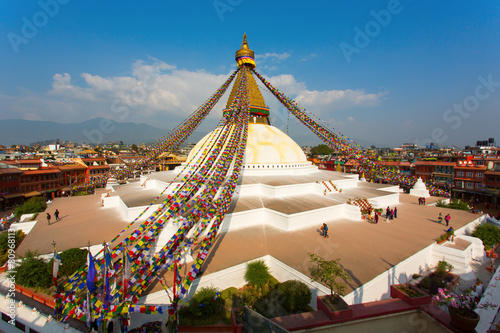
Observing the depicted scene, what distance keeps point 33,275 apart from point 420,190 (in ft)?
71.6

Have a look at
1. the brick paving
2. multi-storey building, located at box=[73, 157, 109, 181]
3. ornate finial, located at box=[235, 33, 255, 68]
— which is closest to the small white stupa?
the brick paving

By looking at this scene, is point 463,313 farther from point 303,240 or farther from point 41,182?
point 41,182

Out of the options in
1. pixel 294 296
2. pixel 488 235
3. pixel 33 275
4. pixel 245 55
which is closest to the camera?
pixel 294 296

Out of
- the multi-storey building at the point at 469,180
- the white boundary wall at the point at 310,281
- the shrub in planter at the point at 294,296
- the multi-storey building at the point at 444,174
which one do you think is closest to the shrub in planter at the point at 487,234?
the white boundary wall at the point at 310,281

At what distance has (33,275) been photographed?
255 inches

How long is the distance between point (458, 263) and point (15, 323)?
13627 mm

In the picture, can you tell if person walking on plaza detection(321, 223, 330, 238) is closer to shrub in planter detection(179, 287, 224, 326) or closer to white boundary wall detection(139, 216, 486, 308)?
white boundary wall detection(139, 216, 486, 308)

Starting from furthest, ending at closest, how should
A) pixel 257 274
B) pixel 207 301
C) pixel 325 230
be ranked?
pixel 325 230 < pixel 257 274 < pixel 207 301

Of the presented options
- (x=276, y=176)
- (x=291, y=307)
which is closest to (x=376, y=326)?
(x=291, y=307)

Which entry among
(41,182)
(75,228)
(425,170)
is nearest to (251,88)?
(75,228)

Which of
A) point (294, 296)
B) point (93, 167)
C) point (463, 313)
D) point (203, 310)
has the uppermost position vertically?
point (93, 167)

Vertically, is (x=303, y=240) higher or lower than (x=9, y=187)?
lower

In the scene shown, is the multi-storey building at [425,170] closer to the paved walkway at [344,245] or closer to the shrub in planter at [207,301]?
the paved walkway at [344,245]

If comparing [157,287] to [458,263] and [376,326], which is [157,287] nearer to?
[376,326]
